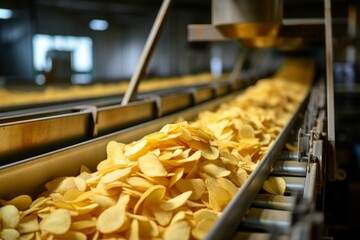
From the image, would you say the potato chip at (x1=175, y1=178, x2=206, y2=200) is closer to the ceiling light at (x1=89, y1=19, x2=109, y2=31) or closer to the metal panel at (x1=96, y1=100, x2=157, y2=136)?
the metal panel at (x1=96, y1=100, x2=157, y2=136)

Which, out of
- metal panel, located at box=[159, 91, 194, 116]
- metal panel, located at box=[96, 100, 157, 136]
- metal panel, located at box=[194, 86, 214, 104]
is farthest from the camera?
metal panel, located at box=[194, 86, 214, 104]

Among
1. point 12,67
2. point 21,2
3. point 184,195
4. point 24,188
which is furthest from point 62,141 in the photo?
point 12,67

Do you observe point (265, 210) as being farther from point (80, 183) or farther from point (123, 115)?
point (123, 115)

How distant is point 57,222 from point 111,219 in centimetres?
16

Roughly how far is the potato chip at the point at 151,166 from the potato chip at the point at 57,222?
276 millimetres

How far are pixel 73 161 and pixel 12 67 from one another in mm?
10798

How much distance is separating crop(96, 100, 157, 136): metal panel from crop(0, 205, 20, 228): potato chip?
915 mm

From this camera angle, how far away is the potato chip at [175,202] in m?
1.15

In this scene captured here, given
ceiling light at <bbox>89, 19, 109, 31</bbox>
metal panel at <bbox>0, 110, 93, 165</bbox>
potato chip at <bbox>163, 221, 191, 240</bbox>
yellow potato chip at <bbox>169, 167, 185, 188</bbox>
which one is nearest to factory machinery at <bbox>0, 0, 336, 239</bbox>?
metal panel at <bbox>0, 110, 93, 165</bbox>

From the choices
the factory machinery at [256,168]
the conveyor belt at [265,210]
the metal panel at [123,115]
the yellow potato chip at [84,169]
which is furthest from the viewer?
the metal panel at [123,115]

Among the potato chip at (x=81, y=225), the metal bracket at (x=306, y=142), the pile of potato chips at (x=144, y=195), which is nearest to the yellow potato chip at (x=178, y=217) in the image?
the pile of potato chips at (x=144, y=195)

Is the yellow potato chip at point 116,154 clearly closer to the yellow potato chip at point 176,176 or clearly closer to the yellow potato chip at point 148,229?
the yellow potato chip at point 176,176

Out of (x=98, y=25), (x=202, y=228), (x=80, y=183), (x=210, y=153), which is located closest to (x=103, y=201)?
(x=80, y=183)

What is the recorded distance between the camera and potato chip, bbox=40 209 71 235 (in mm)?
1083
